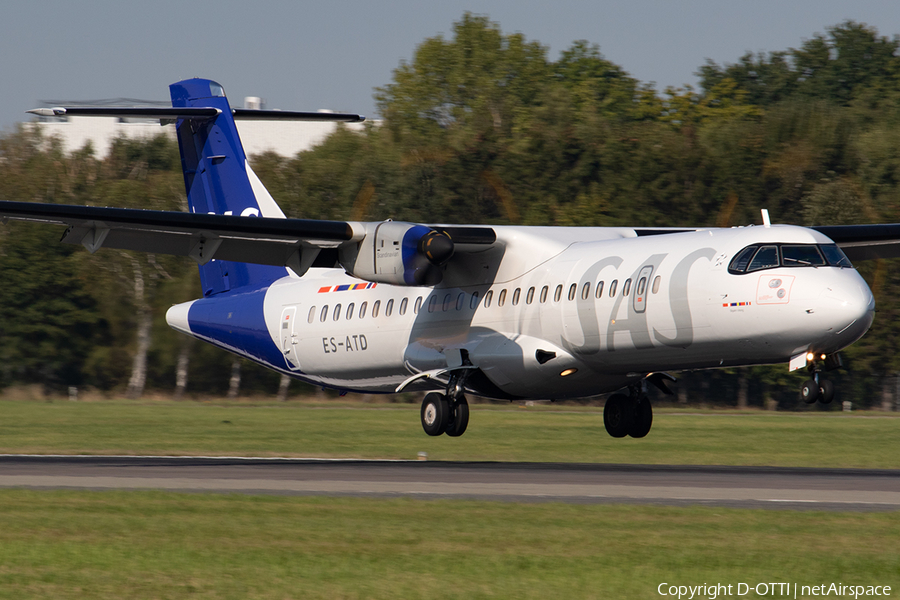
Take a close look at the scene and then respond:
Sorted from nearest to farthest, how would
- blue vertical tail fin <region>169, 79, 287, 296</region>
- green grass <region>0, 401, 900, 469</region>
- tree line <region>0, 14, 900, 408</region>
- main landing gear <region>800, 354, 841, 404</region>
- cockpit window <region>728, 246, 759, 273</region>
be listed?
main landing gear <region>800, 354, 841, 404</region>, cockpit window <region>728, 246, 759, 273</region>, green grass <region>0, 401, 900, 469</region>, blue vertical tail fin <region>169, 79, 287, 296</region>, tree line <region>0, 14, 900, 408</region>

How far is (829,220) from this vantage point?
45156 mm

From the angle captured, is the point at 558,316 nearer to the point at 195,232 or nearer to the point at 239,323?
the point at 195,232

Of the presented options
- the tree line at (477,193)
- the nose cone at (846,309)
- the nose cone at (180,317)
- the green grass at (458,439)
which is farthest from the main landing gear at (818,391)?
the tree line at (477,193)

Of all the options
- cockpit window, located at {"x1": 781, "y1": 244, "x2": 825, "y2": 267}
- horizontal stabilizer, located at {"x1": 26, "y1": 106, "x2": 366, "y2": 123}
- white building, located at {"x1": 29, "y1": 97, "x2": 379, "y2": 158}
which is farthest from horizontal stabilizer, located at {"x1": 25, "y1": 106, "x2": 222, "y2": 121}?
white building, located at {"x1": 29, "y1": 97, "x2": 379, "y2": 158}

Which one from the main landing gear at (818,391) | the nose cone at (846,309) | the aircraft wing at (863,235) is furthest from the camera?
the aircraft wing at (863,235)

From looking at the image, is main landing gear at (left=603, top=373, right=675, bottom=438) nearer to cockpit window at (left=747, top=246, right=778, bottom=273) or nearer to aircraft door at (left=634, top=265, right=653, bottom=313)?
aircraft door at (left=634, top=265, right=653, bottom=313)

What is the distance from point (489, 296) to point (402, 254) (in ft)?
6.76

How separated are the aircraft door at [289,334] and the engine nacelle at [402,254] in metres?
3.99

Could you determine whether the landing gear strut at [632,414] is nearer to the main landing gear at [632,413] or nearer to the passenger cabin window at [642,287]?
the main landing gear at [632,413]

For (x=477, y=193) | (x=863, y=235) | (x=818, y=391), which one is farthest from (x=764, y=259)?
(x=477, y=193)

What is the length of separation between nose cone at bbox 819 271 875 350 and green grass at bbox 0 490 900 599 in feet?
17.2

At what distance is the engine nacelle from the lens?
2128cm

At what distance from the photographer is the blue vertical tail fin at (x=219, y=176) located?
89.7 feet

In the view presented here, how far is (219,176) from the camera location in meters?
27.8
